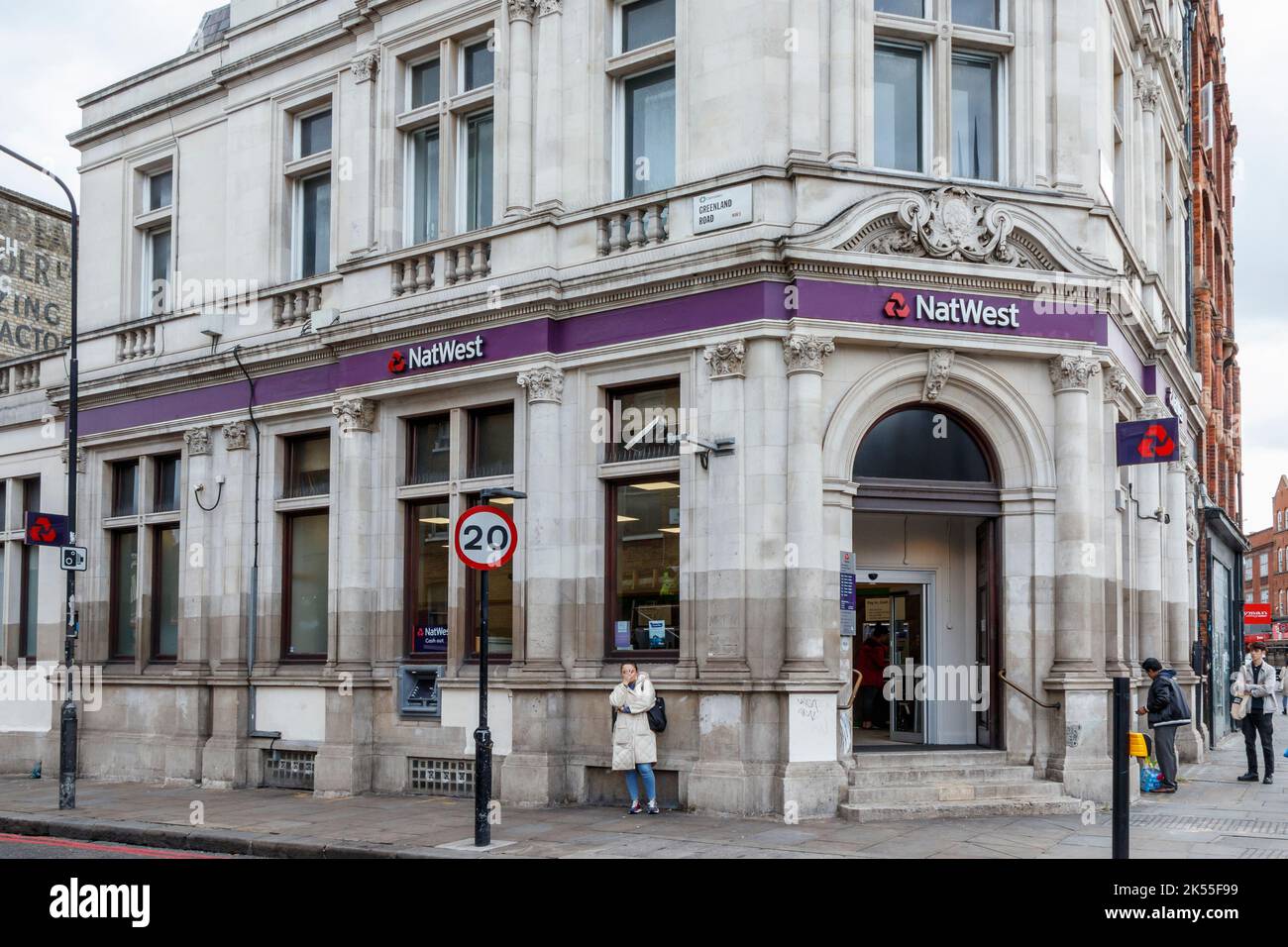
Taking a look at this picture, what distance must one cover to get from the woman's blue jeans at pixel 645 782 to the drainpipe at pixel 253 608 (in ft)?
22.8

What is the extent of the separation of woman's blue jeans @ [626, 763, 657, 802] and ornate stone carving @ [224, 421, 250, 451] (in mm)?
9409

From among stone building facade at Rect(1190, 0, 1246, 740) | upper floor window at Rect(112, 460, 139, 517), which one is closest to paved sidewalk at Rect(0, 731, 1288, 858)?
upper floor window at Rect(112, 460, 139, 517)

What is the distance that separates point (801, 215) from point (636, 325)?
255cm

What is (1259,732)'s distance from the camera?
2108 cm

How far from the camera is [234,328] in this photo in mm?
23062

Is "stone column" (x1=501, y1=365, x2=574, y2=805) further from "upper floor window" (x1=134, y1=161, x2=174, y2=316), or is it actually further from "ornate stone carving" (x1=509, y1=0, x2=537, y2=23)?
"upper floor window" (x1=134, y1=161, x2=174, y2=316)

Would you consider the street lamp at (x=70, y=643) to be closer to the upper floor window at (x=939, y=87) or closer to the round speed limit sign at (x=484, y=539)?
the round speed limit sign at (x=484, y=539)

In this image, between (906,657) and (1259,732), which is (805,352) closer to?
(906,657)

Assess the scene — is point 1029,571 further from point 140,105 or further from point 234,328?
point 140,105

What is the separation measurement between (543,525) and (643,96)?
5.94 meters

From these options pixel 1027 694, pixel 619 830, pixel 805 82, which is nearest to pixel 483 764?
pixel 619 830

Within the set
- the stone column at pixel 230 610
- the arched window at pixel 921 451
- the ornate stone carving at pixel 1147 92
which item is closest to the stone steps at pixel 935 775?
the arched window at pixel 921 451

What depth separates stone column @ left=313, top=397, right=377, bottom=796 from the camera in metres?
20.0
